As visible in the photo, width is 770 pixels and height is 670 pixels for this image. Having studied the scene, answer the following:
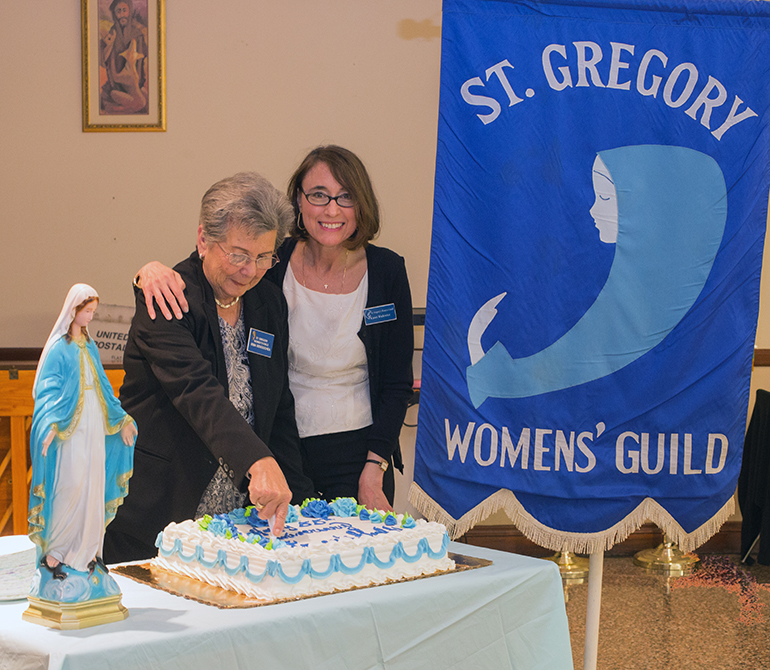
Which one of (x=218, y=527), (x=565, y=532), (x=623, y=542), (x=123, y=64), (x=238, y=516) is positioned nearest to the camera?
(x=218, y=527)

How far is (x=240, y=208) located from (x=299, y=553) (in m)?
0.69

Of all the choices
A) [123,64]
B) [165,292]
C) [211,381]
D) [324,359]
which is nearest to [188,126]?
[123,64]

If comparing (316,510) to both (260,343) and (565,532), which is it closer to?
(260,343)

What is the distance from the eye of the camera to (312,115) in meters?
4.24

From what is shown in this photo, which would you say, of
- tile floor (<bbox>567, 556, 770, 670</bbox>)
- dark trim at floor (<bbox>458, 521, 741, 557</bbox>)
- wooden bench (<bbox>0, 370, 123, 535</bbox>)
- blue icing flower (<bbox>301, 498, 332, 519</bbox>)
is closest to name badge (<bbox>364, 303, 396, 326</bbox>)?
blue icing flower (<bbox>301, 498, 332, 519</bbox>)

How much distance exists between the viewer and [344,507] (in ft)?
5.77

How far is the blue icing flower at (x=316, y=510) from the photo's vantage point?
1733 millimetres

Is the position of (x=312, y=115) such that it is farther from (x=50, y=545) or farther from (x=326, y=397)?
(x=50, y=545)

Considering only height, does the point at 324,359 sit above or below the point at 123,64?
below

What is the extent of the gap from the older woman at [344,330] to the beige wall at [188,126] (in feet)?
6.98

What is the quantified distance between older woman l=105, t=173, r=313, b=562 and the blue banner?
59cm

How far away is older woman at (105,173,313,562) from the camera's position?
159 centimetres

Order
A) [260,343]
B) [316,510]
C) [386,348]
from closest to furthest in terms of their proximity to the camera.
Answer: [316,510] → [260,343] → [386,348]

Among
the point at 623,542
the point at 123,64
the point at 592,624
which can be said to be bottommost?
the point at 623,542
